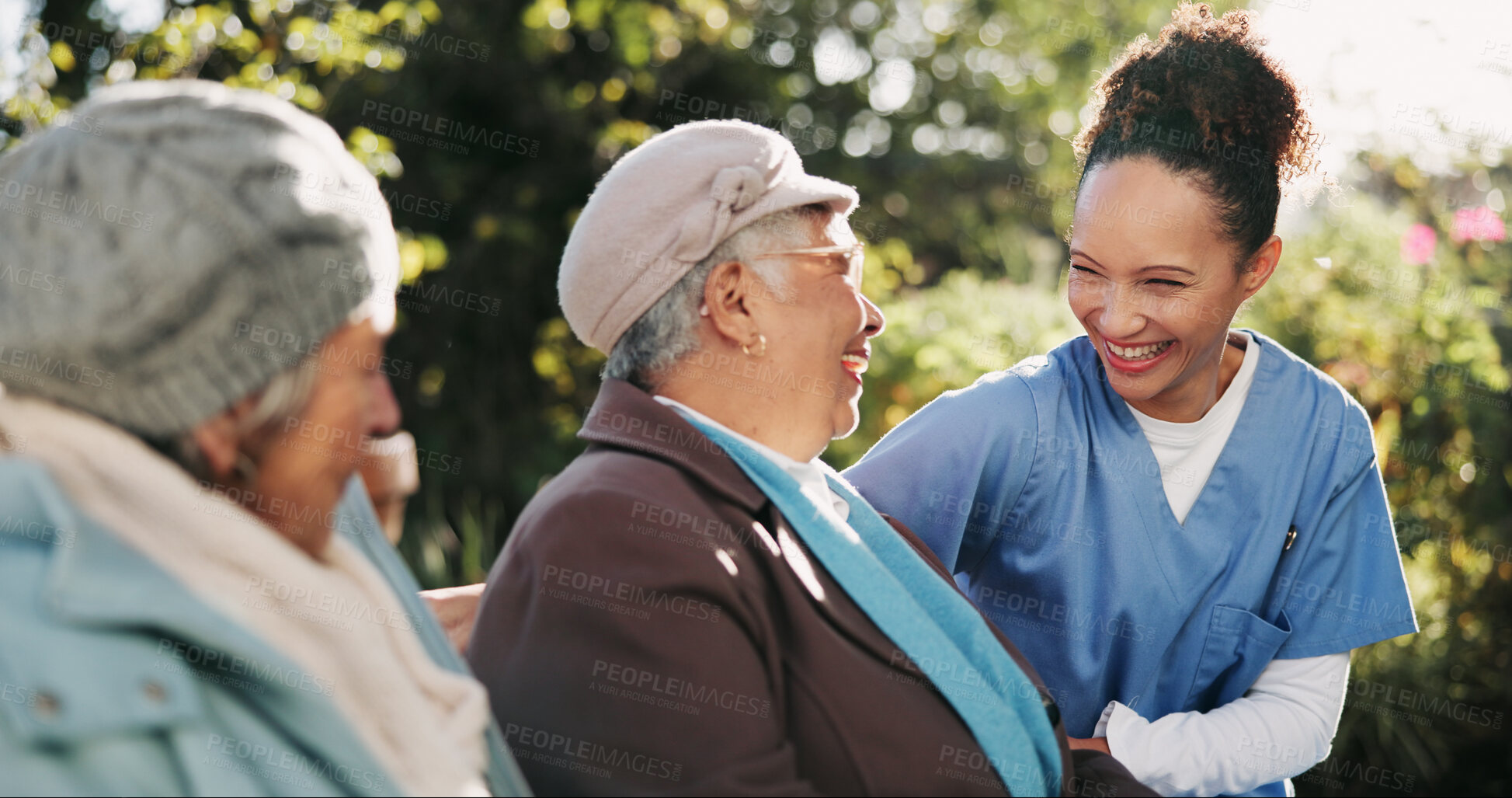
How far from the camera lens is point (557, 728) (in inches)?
63.6

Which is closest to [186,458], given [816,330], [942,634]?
[816,330]

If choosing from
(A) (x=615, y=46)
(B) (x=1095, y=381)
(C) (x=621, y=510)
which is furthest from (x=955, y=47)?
(C) (x=621, y=510)

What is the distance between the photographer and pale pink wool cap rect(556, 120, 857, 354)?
1920 millimetres

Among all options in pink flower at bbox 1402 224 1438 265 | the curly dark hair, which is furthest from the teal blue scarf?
pink flower at bbox 1402 224 1438 265

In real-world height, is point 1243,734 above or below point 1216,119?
below

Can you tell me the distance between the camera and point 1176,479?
8.36ft

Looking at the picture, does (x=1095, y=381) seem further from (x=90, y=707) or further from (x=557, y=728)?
(x=90, y=707)

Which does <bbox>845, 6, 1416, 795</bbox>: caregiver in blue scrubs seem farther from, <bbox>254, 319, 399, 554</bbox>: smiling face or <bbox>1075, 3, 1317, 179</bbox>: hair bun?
<bbox>254, 319, 399, 554</bbox>: smiling face

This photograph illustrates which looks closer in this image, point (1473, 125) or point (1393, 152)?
point (1473, 125)

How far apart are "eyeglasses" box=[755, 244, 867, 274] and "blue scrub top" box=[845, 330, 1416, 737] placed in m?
0.47

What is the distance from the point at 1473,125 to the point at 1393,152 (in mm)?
610

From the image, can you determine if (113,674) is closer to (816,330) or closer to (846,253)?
(816,330)

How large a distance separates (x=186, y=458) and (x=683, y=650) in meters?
0.71

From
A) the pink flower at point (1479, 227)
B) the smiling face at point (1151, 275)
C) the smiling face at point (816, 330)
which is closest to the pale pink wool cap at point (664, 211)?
the smiling face at point (816, 330)
